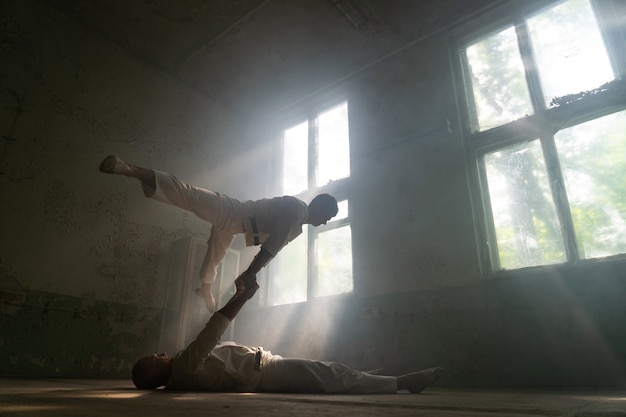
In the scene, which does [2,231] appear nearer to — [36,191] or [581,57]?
[36,191]

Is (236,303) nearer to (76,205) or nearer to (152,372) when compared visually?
(152,372)

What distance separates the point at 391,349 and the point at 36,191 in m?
4.12

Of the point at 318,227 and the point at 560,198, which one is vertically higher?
the point at 318,227

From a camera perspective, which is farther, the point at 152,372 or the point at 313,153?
the point at 313,153

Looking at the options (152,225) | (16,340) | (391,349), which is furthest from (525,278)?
(16,340)

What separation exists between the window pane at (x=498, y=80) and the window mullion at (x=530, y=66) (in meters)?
0.05

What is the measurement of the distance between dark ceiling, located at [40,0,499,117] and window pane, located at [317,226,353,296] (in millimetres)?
2380

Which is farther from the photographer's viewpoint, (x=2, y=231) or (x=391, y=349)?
(x=391, y=349)

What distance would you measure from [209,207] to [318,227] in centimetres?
263

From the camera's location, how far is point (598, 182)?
11.5 ft

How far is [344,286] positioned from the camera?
193 inches

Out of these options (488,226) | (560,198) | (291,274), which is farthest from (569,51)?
(291,274)

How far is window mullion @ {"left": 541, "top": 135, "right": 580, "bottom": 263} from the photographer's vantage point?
3473 millimetres

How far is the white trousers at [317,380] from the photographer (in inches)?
87.1
